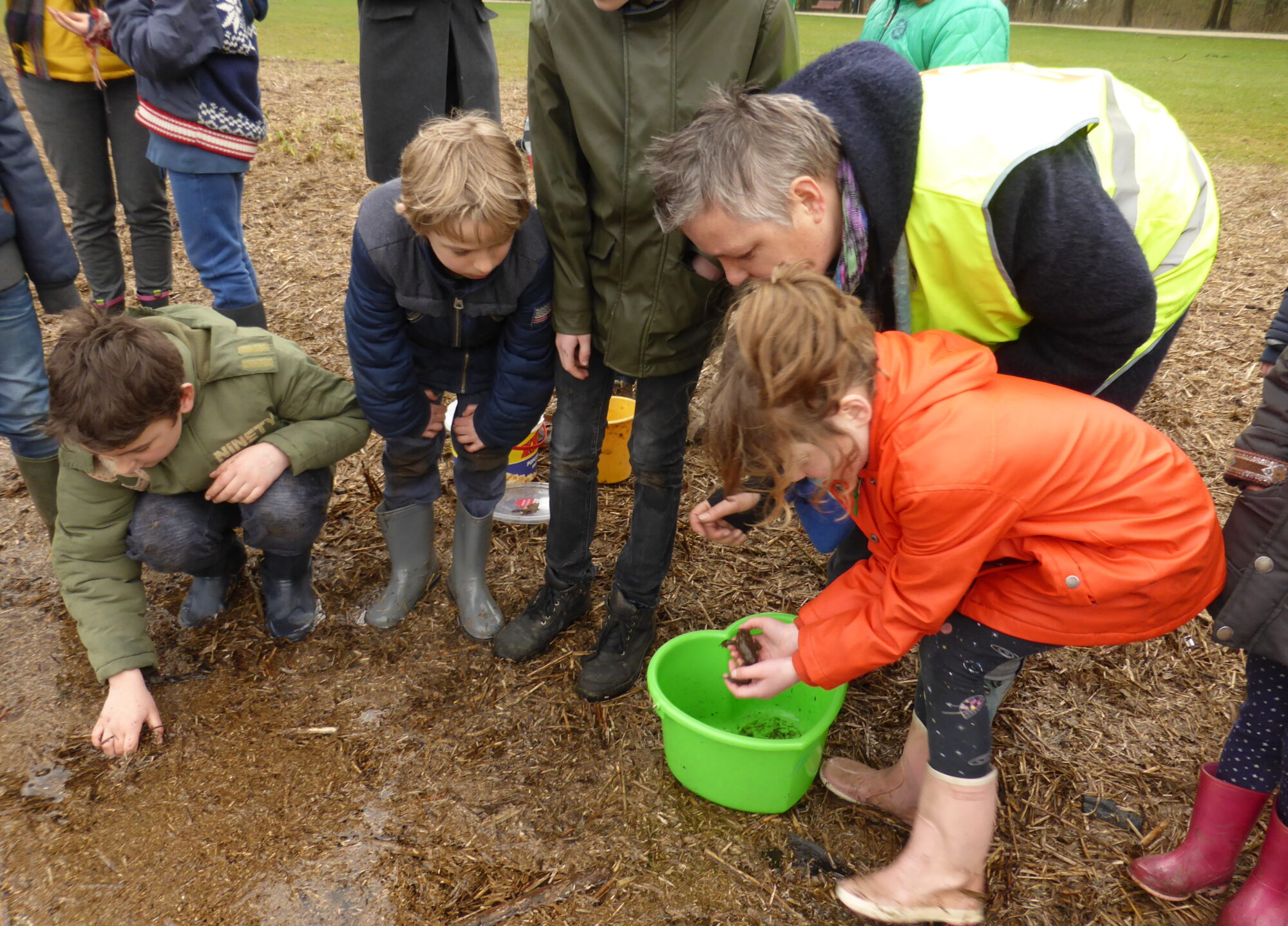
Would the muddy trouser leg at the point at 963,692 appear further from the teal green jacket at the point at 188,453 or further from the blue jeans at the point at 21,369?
the blue jeans at the point at 21,369

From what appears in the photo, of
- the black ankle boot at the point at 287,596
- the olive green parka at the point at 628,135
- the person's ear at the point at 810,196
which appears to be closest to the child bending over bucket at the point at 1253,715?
the person's ear at the point at 810,196

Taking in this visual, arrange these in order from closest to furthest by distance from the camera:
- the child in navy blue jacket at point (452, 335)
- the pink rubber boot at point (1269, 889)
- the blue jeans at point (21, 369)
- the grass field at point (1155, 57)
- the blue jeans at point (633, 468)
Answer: the pink rubber boot at point (1269, 889)
the child in navy blue jacket at point (452, 335)
the blue jeans at point (633, 468)
the blue jeans at point (21, 369)
the grass field at point (1155, 57)

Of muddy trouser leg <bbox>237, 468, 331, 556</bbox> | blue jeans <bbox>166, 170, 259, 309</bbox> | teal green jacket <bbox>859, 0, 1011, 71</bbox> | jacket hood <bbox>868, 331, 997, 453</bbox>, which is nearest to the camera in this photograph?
jacket hood <bbox>868, 331, 997, 453</bbox>

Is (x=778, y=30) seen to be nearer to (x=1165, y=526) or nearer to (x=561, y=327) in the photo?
(x=561, y=327)

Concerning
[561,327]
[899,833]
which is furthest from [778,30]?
[899,833]

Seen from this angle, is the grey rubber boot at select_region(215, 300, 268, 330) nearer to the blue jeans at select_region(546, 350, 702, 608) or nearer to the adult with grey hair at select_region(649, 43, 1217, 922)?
the blue jeans at select_region(546, 350, 702, 608)

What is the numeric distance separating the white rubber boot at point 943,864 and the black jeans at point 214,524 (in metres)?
1.54

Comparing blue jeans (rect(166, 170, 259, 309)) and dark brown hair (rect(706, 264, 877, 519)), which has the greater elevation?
dark brown hair (rect(706, 264, 877, 519))

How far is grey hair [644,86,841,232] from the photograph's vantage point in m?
1.42

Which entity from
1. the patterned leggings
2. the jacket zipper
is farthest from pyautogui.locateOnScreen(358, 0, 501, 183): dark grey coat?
the patterned leggings

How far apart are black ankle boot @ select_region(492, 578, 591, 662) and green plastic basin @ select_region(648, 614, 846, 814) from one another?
0.40 metres

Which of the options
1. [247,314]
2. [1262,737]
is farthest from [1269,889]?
[247,314]

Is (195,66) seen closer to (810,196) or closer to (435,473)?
(435,473)

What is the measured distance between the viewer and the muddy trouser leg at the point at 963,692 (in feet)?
5.30
